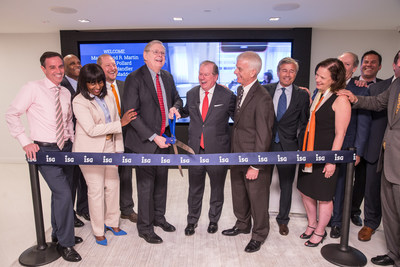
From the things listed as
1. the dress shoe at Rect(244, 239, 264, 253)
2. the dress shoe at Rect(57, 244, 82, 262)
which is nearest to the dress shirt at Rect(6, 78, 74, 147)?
the dress shoe at Rect(57, 244, 82, 262)

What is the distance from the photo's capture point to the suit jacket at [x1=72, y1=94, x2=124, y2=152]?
2.52m

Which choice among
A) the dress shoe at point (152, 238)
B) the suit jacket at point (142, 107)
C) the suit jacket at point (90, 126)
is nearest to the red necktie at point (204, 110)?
the suit jacket at point (142, 107)

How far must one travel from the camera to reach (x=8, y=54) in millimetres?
6258

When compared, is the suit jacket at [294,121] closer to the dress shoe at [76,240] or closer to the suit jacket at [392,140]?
the suit jacket at [392,140]

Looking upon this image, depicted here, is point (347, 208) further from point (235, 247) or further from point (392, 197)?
point (235, 247)

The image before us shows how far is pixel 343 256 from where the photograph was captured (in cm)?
263

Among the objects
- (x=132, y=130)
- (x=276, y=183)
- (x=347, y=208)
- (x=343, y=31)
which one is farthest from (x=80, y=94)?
(x=343, y=31)

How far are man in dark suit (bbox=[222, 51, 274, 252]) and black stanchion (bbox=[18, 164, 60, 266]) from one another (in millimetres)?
1838

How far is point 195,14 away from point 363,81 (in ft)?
9.19

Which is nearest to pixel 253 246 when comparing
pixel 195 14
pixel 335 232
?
pixel 335 232

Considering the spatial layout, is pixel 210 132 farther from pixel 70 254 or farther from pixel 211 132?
pixel 70 254

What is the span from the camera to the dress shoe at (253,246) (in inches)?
108

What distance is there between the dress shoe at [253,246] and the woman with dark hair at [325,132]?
0.50 metres

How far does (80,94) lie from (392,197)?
9.60 ft
